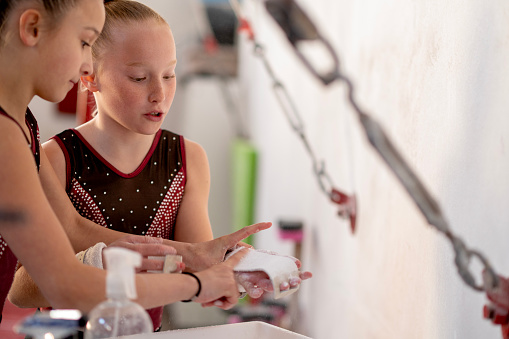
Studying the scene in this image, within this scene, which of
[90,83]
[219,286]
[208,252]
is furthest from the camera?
[90,83]

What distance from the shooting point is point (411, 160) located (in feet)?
3.47

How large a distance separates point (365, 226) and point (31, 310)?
70cm

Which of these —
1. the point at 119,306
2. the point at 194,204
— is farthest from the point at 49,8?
the point at 194,204

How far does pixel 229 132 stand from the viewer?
150 inches

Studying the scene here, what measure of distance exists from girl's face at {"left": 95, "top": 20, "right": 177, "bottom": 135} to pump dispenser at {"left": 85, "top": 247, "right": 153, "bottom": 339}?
35 cm

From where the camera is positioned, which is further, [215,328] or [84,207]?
[84,207]

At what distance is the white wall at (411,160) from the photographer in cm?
83

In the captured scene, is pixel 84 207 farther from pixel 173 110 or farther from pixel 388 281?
pixel 173 110

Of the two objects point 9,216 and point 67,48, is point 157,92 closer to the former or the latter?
point 67,48

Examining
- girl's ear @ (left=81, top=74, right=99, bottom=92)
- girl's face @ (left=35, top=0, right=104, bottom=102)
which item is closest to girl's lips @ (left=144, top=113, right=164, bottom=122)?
girl's ear @ (left=81, top=74, right=99, bottom=92)

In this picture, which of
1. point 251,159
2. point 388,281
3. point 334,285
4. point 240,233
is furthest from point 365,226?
point 251,159

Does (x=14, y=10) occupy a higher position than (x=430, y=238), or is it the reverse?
(x=14, y=10)

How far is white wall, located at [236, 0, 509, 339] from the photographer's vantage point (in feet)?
2.71

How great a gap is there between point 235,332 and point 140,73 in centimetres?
42
